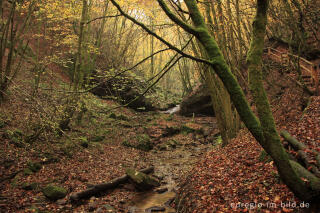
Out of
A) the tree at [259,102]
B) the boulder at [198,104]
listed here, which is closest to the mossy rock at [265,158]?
the tree at [259,102]

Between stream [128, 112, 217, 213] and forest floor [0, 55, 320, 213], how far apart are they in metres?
0.05

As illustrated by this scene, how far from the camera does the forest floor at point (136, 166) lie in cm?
401

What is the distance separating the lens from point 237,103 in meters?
2.86

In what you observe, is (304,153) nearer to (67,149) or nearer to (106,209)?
(106,209)

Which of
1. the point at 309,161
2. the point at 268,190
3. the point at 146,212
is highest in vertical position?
the point at 309,161

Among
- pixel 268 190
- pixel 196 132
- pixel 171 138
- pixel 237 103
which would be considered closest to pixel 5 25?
pixel 237 103

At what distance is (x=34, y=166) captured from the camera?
668cm

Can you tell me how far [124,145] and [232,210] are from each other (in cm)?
838

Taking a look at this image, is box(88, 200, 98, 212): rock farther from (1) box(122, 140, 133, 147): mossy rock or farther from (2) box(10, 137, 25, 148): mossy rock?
(1) box(122, 140, 133, 147): mossy rock

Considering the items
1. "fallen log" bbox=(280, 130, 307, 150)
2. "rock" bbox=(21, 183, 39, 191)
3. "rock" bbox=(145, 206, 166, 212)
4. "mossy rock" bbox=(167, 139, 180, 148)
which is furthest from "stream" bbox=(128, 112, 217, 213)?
"fallen log" bbox=(280, 130, 307, 150)

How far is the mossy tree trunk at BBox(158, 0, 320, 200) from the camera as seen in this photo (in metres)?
2.78

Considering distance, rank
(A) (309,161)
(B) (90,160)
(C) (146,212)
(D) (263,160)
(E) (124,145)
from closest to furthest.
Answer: (A) (309,161)
(D) (263,160)
(C) (146,212)
(B) (90,160)
(E) (124,145)

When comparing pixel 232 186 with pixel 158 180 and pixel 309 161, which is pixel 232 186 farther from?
pixel 158 180

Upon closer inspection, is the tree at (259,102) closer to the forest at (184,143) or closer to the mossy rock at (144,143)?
the forest at (184,143)
